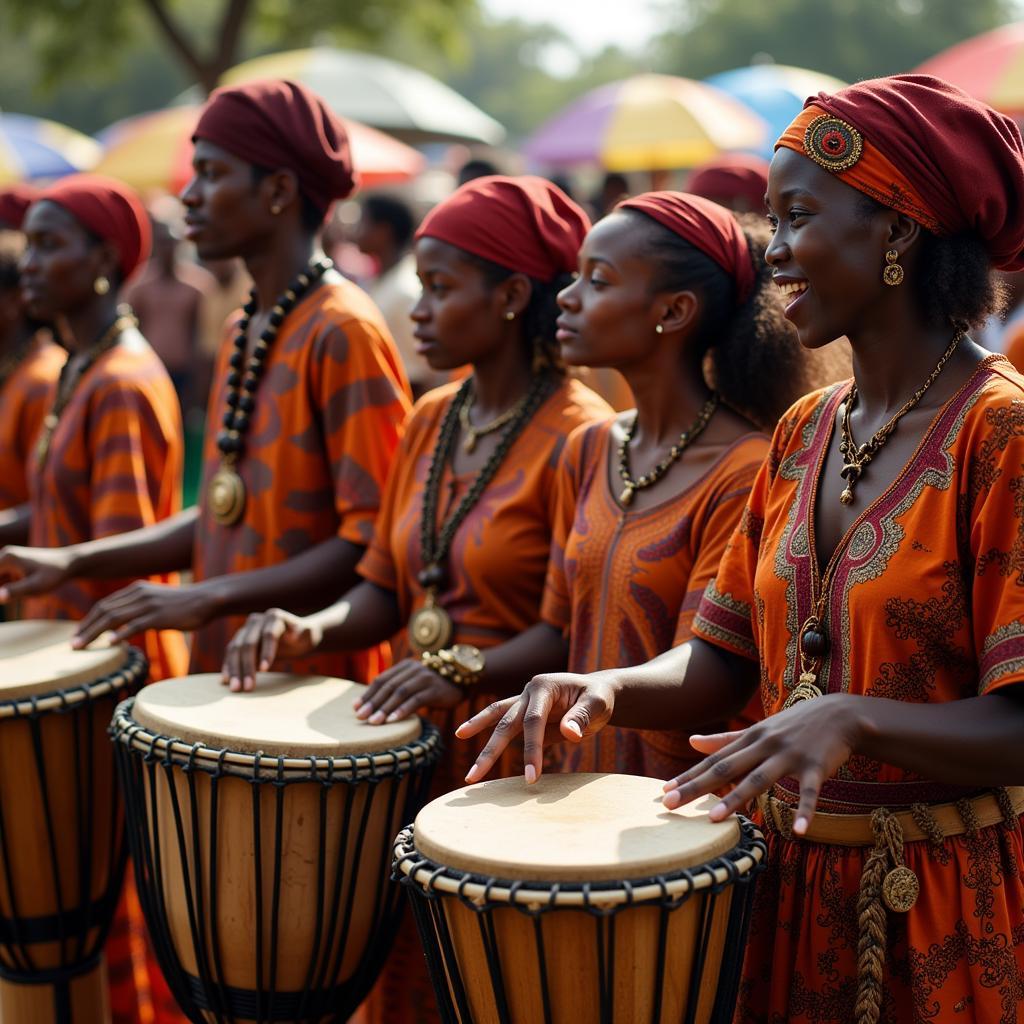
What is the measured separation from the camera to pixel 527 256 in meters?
3.72

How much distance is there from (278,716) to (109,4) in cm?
2132

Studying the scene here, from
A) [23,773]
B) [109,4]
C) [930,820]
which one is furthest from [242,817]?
[109,4]

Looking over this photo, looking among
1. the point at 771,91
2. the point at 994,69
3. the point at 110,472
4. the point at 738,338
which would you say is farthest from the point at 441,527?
the point at 771,91

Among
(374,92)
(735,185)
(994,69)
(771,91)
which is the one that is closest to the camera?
(735,185)

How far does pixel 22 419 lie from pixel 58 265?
0.64 meters

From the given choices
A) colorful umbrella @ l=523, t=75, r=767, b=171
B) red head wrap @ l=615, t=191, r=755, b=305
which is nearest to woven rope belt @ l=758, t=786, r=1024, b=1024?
red head wrap @ l=615, t=191, r=755, b=305

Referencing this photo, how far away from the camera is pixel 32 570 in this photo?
4.06 meters

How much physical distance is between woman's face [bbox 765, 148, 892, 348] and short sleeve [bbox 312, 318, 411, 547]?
1710 millimetres

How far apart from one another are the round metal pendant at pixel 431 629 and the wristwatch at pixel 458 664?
0.26m

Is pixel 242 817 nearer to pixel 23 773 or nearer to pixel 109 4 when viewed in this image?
pixel 23 773

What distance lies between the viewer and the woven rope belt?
226 centimetres

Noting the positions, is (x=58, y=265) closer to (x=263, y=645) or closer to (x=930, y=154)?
(x=263, y=645)

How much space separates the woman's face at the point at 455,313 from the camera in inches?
145

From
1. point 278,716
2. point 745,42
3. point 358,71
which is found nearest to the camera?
point 278,716
